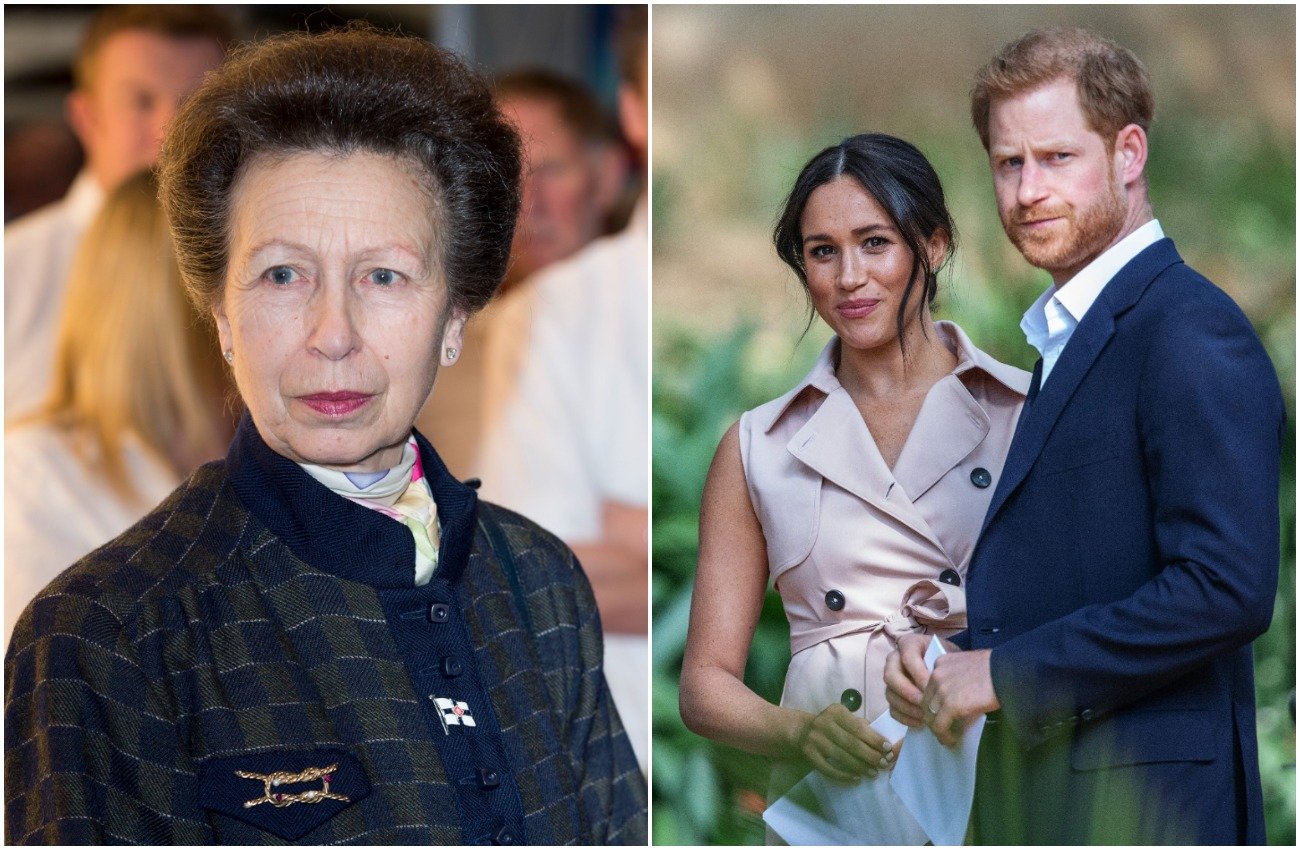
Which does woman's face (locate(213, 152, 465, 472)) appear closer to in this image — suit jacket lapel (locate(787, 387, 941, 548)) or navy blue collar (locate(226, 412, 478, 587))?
navy blue collar (locate(226, 412, 478, 587))

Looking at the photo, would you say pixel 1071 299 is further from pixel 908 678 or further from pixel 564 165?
pixel 564 165

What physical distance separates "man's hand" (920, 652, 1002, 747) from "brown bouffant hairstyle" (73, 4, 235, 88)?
2.27 metres

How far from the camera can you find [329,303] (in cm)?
238

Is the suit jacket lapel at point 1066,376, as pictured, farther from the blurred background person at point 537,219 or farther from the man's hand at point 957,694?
the blurred background person at point 537,219

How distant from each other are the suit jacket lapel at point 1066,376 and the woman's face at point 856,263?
28 centimetres

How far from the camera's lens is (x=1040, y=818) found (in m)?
2.71


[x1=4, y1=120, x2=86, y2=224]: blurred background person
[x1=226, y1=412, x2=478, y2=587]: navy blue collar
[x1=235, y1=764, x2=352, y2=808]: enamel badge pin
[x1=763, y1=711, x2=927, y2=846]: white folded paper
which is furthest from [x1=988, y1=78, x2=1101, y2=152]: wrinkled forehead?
[x1=4, y1=120, x2=86, y2=224]: blurred background person

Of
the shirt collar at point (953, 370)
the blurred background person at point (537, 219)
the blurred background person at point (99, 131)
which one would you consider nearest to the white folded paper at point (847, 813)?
the shirt collar at point (953, 370)

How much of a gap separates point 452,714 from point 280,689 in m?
0.26

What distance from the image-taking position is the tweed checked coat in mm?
2102

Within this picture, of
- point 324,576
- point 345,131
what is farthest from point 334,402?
point 345,131

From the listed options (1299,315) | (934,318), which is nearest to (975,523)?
(934,318)

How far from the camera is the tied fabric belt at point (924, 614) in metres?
2.66

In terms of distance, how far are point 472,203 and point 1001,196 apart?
3.23 ft
